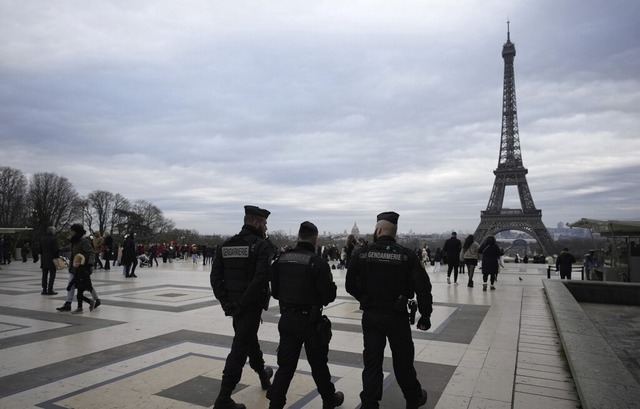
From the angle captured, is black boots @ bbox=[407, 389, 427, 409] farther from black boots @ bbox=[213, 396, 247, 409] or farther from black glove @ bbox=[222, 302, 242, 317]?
black glove @ bbox=[222, 302, 242, 317]

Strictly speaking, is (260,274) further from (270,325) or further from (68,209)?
(68,209)

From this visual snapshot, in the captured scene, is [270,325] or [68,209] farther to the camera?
[68,209]

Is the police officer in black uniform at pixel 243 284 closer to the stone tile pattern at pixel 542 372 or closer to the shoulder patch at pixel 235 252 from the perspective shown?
the shoulder patch at pixel 235 252

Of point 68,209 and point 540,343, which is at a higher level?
point 68,209

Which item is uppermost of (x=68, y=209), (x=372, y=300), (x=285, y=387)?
(x=68, y=209)

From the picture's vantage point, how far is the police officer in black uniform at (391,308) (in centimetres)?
367

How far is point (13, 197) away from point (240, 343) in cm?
6287

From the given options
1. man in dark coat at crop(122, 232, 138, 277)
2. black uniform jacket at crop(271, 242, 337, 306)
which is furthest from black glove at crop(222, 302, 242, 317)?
man in dark coat at crop(122, 232, 138, 277)

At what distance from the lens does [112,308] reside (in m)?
9.02

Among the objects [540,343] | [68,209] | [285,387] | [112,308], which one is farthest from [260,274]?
[68,209]

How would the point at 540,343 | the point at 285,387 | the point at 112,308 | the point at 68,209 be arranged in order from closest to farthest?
the point at 285,387 → the point at 540,343 → the point at 112,308 → the point at 68,209

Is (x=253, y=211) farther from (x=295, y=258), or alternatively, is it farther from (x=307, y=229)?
(x=295, y=258)

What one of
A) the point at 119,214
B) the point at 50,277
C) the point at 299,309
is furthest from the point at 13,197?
the point at 299,309

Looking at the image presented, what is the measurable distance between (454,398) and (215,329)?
4.21 m
